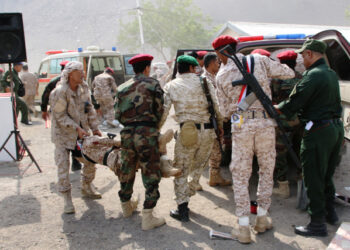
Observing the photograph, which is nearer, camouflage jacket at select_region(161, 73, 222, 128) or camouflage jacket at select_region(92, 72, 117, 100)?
camouflage jacket at select_region(161, 73, 222, 128)

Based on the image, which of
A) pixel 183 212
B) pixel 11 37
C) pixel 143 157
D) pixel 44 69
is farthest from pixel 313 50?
pixel 44 69

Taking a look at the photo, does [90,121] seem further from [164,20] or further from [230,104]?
[164,20]

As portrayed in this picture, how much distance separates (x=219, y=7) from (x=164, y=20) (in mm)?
22784

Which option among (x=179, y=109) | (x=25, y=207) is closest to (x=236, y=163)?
(x=179, y=109)

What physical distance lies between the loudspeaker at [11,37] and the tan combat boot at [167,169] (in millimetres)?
3488

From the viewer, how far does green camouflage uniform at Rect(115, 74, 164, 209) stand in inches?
144

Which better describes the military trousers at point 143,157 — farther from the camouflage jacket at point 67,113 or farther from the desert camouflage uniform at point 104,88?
the desert camouflage uniform at point 104,88

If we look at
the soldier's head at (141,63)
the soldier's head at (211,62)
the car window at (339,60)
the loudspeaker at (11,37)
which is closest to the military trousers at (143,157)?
the soldier's head at (141,63)

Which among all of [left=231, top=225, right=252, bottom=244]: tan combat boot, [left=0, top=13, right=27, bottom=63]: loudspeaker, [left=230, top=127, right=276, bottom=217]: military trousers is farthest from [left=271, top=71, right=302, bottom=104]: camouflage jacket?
[left=0, top=13, right=27, bottom=63]: loudspeaker

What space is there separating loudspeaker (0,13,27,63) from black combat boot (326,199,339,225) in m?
5.05

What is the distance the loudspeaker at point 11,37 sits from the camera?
18.8 feet

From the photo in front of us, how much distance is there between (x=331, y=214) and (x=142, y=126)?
215cm

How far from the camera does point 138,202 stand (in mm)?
4520

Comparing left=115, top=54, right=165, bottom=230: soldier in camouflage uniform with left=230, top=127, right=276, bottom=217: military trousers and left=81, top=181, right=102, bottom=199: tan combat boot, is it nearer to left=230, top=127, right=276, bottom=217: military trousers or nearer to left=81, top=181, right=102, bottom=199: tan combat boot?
left=230, top=127, right=276, bottom=217: military trousers
